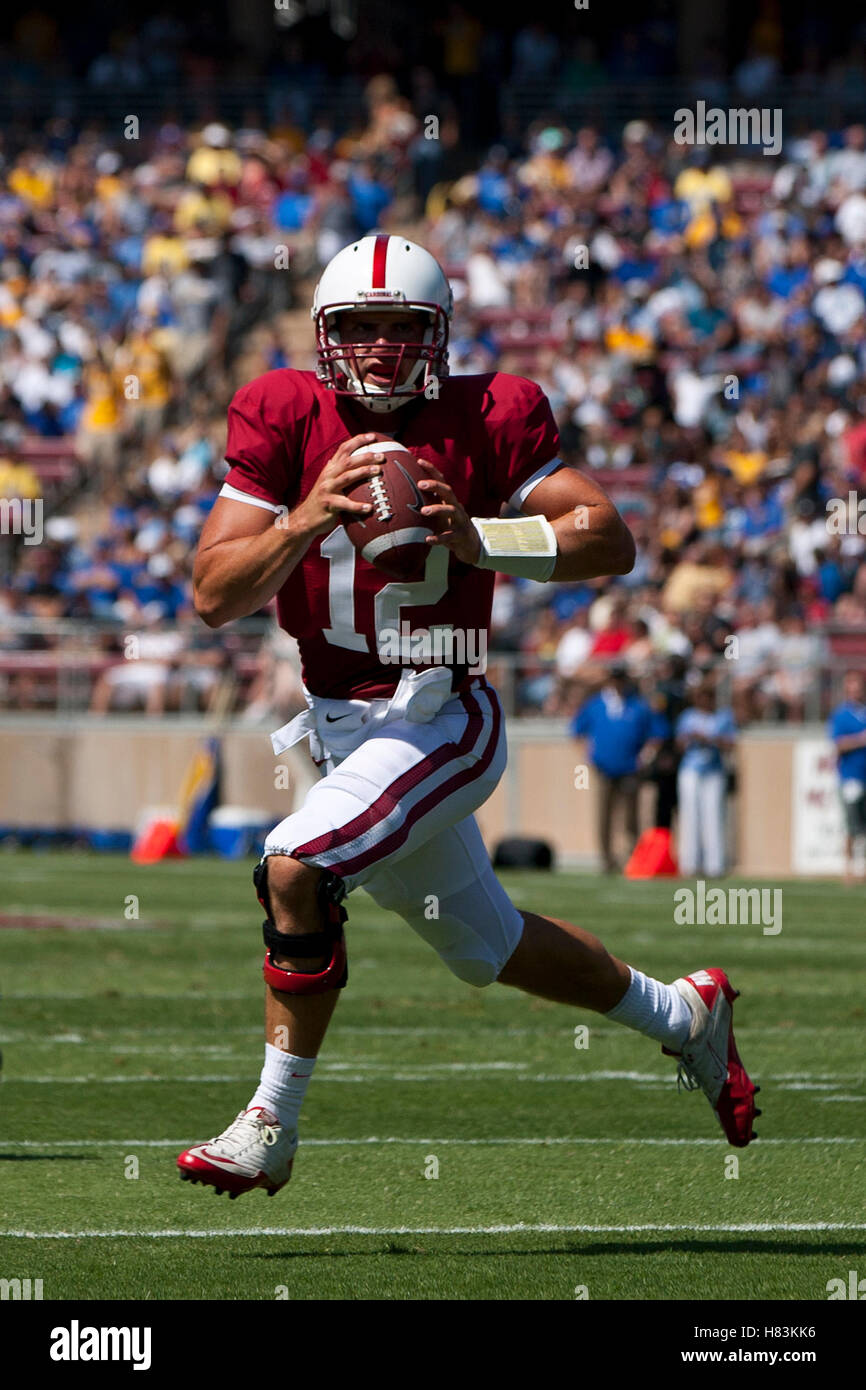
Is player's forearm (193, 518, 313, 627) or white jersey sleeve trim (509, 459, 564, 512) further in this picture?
white jersey sleeve trim (509, 459, 564, 512)

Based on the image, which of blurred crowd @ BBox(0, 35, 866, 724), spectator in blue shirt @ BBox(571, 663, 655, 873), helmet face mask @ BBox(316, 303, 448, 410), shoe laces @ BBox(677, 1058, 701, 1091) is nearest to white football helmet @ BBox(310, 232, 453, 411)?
helmet face mask @ BBox(316, 303, 448, 410)

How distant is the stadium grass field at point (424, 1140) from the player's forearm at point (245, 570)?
4.19 feet

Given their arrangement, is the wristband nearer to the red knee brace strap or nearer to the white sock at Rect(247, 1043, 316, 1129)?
the red knee brace strap

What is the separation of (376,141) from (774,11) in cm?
489

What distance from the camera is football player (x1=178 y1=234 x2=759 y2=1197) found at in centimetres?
476

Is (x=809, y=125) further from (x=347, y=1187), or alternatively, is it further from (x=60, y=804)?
(x=347, y=1187)

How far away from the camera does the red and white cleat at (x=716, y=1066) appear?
5414mm

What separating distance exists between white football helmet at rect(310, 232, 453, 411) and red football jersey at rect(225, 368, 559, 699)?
0.07 m

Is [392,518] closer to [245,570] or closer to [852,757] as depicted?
[245,570]

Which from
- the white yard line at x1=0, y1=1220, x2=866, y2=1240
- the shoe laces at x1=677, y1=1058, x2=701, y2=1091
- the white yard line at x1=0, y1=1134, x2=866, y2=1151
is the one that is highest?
the shoe laces at x1=677, y1=1058, x2=701, y2=1091

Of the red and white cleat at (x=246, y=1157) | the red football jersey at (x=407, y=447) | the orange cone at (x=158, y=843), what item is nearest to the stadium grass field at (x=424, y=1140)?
the red and white cleat at (x=246, y=1157)

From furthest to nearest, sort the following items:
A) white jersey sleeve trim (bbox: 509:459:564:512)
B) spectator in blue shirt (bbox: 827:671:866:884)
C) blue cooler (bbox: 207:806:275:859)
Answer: blue cooler (bbox: 207:806:275:859) → spectator in blue shirt (bbox: 827:671:866:884) → white jersey sleeve trim (bbox: 509:459:564:512)

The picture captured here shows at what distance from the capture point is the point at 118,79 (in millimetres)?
28281

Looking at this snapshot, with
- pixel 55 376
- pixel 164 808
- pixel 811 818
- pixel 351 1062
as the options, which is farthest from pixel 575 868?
pixel 351 1062
